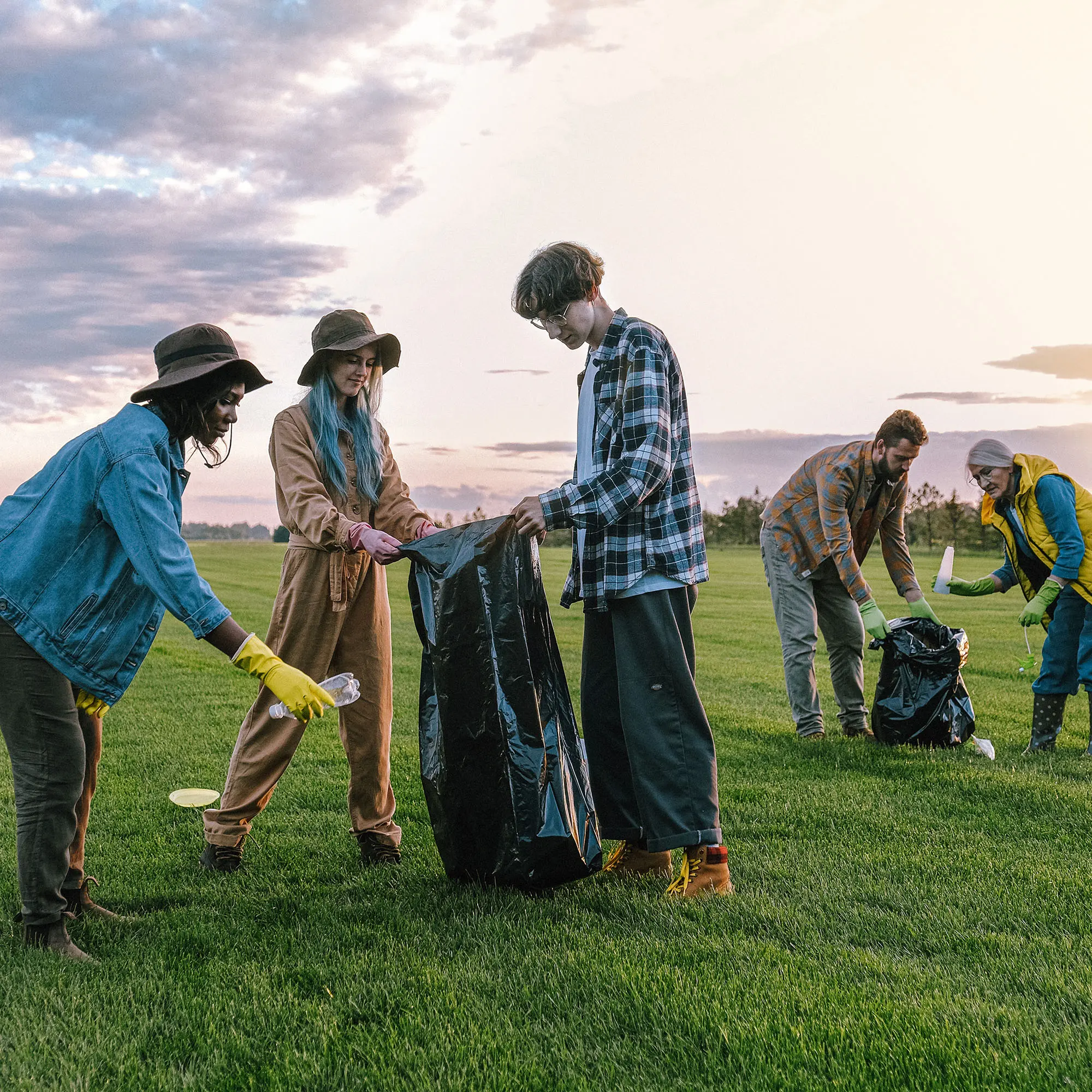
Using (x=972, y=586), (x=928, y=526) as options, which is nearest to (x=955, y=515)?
(x=928, y=526)

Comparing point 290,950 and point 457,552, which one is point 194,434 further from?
point 290,950

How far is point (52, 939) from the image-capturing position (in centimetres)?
287

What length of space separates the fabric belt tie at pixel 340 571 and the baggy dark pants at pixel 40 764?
1.00 metres

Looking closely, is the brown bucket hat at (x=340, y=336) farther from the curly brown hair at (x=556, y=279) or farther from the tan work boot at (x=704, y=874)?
the tan work boot at (x=704, y=874)

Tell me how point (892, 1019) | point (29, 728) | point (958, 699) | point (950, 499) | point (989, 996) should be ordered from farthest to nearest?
point (950, 499), point (958, 699), point (29, 728), point (989, 996), point (892, 1019)

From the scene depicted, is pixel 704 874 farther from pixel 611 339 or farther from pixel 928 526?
pixel 928 526

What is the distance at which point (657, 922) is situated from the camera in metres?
3.05

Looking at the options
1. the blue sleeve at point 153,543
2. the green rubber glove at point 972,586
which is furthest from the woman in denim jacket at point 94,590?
the green rubber glove at point 972,586

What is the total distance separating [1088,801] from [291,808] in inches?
143

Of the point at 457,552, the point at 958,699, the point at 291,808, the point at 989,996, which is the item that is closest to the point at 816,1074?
the point at 989,996

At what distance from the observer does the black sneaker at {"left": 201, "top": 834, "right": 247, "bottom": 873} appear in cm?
368

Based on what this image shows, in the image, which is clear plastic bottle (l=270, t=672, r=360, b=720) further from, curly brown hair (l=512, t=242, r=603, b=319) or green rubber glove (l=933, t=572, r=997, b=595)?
green rubber glove (l=933, t=572, r=997, b=595)

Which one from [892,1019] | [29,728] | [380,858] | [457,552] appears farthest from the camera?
[380,858]

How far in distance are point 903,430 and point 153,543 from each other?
14.4 feet
